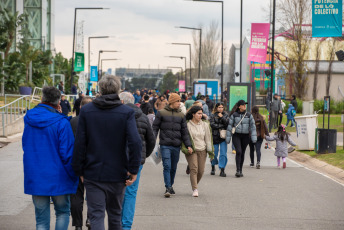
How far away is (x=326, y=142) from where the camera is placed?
18203 millimetres

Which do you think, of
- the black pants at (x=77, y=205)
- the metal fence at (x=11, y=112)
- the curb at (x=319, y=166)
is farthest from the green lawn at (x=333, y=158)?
the metal fence at (x=11, y=112)

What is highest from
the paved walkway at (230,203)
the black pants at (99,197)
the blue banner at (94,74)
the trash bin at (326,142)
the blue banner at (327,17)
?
the blue banner at (327,17)

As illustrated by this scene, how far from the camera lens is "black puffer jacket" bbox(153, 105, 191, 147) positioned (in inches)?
410

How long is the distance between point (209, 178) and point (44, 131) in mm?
8128

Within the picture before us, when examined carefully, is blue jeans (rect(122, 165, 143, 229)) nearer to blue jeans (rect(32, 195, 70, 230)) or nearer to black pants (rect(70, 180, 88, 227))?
black pants (rect(70, 180, 88, 227))

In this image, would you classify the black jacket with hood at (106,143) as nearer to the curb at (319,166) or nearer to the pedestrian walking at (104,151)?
the pedestrian walking at (104,151)

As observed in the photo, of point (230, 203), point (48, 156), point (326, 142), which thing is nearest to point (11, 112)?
point (326, 142)

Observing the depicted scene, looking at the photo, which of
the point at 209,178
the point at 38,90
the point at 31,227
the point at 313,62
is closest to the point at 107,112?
the point at 31,227

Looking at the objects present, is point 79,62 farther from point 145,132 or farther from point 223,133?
point 145,132

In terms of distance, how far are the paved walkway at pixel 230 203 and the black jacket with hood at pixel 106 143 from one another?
2.62m

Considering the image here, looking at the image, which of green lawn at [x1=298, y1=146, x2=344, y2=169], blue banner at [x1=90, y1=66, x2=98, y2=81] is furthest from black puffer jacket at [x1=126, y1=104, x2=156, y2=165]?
blue banner at [x1=90, y1=66, x2=98, y2=81]

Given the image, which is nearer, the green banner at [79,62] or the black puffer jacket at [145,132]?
the black puffer jacket at [145,132]

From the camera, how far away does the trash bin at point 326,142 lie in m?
18.1

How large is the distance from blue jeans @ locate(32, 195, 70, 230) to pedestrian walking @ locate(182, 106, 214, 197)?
5.00 m
